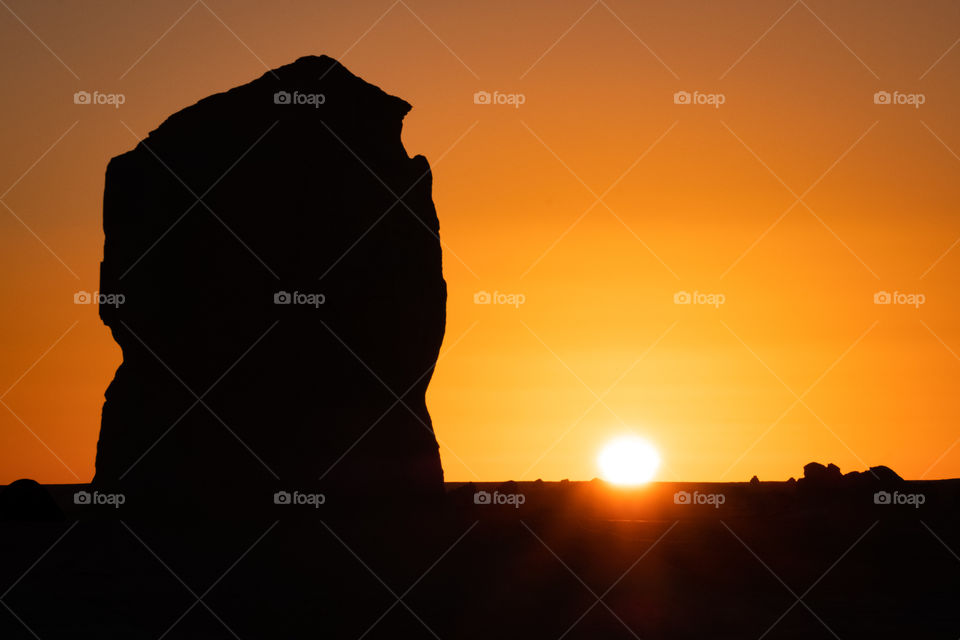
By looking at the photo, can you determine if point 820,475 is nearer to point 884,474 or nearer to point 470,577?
point 884,474

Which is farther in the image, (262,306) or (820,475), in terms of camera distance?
(820,475)

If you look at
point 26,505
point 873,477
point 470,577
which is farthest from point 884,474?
point 26,505

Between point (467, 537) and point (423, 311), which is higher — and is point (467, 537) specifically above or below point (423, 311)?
below

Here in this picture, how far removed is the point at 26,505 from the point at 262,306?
25.2ft

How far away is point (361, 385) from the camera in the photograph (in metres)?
28.4

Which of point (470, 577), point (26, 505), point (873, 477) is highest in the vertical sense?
point (873, 477)

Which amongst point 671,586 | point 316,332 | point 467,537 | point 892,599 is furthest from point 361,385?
point 892,599

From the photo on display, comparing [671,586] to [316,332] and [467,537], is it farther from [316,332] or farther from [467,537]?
[316,332]

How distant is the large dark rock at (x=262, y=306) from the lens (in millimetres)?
27250

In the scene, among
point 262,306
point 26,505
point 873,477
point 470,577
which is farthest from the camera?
point 873,477

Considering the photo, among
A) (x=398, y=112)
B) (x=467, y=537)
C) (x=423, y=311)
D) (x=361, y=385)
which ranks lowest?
(x=467, y=537)

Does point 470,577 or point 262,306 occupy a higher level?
point 262,306

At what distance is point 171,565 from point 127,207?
1037cm

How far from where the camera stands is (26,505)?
28641mm
